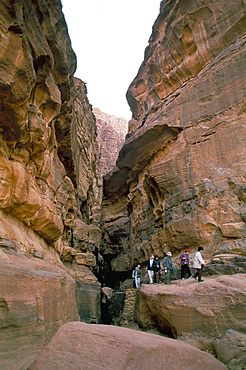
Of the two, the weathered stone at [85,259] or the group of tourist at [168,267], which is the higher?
the weathered stone at [85,259]

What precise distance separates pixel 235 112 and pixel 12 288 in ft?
46.3

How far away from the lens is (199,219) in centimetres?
1478

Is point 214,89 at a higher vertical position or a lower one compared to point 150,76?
lower

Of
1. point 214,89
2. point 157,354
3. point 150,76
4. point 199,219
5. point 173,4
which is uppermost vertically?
point 173,4

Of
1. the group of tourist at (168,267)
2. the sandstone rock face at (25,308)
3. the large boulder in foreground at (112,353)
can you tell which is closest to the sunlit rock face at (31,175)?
the sandstone rock face at (25,308)

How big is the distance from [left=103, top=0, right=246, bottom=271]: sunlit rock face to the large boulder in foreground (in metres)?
8.23

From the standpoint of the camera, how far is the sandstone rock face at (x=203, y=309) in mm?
8492

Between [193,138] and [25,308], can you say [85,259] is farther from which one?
[25,308]

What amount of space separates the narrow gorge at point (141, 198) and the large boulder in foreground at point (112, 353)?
2 cm

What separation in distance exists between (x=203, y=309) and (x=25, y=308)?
18.1 feet

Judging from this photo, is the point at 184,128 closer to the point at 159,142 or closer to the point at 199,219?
the point at 159,142

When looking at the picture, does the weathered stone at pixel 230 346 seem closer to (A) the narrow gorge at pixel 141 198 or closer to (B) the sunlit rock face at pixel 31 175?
(A) the narrow gorge at pixel 141 198

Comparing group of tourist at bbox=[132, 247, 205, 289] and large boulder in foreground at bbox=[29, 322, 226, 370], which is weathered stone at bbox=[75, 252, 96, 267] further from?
large boulder in foreground at bbox=[29, 322, 226, 370]

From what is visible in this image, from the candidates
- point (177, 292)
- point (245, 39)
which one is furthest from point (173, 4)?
point (177, 292)
